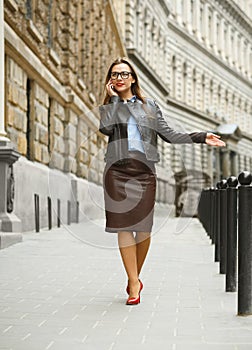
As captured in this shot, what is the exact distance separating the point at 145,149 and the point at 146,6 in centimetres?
4368

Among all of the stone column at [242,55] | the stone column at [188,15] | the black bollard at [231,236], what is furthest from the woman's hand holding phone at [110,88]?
the stone column at [242,55]

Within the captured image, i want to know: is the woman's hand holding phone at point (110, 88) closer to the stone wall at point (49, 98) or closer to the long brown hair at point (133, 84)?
the long brown hair at point (133, 84)

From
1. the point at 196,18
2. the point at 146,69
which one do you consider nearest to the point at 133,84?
the point at 146,69

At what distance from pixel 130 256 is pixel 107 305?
0.41m

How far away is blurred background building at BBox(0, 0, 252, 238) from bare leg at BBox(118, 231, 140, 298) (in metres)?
0.82

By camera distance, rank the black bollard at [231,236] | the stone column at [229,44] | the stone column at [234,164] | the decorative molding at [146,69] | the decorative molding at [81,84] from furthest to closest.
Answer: the stone column at [229,44]
the stone column at [234,164]
the decorative molding at [146,69]
the decorative molding at [81,84]
the black bollard at [231,236]

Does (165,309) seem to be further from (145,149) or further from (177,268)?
(177,268)

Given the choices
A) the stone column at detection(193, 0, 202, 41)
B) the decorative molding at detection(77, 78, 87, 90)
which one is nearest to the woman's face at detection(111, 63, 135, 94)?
the decorative molding at detection(77, 78, 87, 90)

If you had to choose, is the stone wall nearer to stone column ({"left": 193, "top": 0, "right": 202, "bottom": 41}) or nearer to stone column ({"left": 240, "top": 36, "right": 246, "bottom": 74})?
stone column ({"left": 193, "top": 0, "right": 202, "bottom": 41})

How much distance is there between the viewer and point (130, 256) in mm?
6598

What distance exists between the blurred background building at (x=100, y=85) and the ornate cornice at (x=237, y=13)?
14 cm

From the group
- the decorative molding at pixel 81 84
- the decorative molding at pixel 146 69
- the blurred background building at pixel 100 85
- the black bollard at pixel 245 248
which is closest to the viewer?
the black bollard at pixel 245 248

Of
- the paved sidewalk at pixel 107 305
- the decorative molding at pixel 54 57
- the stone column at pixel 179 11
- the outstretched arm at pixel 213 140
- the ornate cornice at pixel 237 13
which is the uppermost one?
the ornate cornice at pixel 237 13

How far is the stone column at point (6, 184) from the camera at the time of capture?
12.2m
